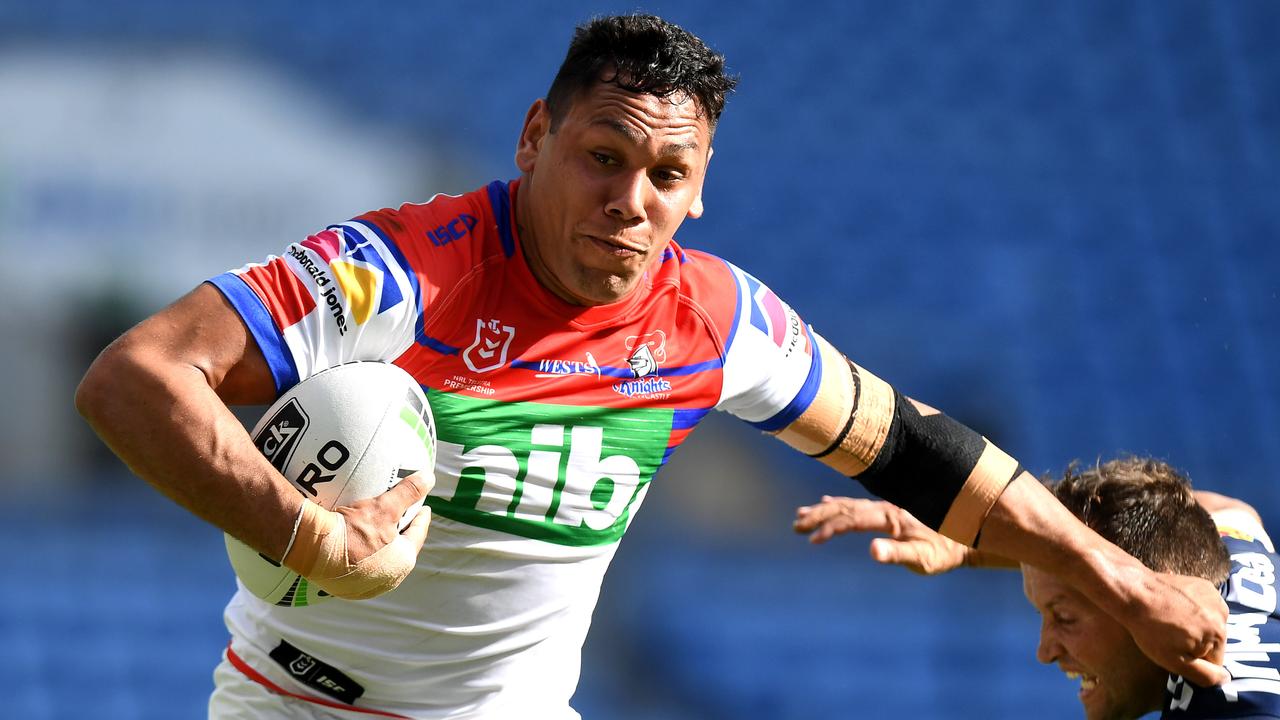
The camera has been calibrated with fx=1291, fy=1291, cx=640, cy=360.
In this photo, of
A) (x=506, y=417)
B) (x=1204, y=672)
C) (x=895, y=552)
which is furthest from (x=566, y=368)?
(x=1204, y=672)

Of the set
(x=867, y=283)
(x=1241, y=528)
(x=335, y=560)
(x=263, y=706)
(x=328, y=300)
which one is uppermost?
(x=867, y=283)

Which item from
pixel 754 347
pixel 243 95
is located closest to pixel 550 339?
pixel 754 347

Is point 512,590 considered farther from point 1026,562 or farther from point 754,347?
point 1026,562

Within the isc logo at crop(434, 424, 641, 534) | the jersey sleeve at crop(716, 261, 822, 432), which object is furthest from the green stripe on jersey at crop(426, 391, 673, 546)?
the jersey sleeve at crop(716, 261, 822, 432)

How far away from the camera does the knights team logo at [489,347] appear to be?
268 centimetres

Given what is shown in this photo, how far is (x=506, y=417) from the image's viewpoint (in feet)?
9.04

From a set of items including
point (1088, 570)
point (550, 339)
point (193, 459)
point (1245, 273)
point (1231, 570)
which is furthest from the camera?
point (1245, 273)

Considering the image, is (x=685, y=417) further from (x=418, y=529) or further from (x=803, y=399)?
(x=418, y=529)

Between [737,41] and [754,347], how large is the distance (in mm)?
5450

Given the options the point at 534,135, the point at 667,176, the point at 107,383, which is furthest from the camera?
the point at 534,135

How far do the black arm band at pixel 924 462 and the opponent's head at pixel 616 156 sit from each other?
81cm

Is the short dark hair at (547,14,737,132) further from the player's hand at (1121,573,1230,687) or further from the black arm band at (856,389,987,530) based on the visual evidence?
the player's hand at (1121,573,1230,687)

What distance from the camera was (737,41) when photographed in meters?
8.12

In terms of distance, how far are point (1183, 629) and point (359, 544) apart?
6.11 ft
